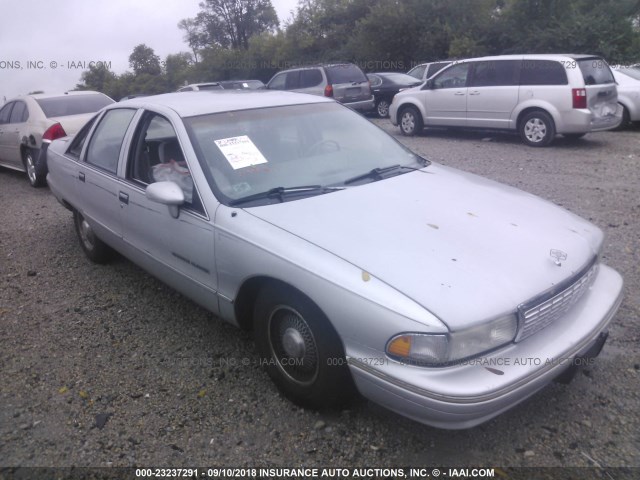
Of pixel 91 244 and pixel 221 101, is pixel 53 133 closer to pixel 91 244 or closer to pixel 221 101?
pixel 91 244

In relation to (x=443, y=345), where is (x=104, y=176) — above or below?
above

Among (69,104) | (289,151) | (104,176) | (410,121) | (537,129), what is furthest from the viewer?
(410,121)

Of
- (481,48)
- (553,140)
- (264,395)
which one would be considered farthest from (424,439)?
(481,48)

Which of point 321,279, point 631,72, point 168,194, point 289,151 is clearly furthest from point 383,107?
point 321,279

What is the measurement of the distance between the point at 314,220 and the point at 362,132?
1.35 m

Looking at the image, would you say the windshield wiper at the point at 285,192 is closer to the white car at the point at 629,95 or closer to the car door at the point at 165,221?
the car door at the point at 165,221

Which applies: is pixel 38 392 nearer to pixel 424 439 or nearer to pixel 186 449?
pixel 186 449

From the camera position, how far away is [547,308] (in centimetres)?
254

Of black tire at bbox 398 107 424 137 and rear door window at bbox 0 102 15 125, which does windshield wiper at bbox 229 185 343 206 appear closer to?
rear door window at bbox 0 102 15 125

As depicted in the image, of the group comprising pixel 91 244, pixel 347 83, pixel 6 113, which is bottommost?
pixel 91 244

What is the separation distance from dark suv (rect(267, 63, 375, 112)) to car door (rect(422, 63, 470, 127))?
3347mm

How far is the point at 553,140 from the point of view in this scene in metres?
10.2

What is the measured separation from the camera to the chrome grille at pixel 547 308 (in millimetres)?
2436

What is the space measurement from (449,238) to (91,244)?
3.52 metres
